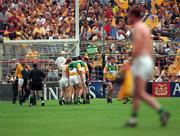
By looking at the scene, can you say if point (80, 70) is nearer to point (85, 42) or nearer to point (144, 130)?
point (85, 42)

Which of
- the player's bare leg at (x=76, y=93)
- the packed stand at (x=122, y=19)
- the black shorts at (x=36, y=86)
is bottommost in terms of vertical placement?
the player's bare leg at (x=76, y=93)

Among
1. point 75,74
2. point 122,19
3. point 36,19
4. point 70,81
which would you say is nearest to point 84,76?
point 75,74

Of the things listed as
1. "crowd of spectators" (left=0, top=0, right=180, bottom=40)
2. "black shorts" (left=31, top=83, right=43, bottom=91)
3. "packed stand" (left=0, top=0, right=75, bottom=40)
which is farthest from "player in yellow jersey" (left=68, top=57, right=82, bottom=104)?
"crowd of spectators" (left=0, top=0, right=180, bottom=40)

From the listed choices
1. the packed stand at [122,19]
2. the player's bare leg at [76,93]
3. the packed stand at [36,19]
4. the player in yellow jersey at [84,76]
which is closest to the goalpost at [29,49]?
the packed stand at [36,19]

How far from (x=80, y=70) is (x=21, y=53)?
8.19m

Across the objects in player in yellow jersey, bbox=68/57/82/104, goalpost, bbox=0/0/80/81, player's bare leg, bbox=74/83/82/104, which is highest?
goalpost, bbox=0/0/80/81

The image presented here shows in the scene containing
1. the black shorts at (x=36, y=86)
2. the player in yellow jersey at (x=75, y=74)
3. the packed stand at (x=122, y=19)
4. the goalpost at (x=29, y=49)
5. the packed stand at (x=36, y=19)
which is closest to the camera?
the black shorts at (x=36, y=86)

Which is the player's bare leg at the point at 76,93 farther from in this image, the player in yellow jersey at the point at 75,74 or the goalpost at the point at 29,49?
the goalpost at the point at 29,49

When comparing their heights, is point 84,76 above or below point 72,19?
below

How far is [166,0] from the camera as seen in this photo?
46.0 meters

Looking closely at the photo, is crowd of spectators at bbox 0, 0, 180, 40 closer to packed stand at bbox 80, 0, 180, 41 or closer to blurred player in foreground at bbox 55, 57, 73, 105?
packed stand at bbox 80, 0, 180, 41

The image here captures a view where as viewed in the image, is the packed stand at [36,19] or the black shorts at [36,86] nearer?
the black shorts at [36,86]

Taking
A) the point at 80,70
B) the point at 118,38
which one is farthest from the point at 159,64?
the point at 80,70

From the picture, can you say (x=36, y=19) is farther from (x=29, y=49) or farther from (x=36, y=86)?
(x=36, y=86)
